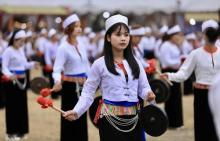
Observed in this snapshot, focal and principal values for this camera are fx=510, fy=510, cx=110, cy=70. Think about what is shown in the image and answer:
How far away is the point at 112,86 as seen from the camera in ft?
14.4

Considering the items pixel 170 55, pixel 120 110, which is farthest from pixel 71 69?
pixel 170 55

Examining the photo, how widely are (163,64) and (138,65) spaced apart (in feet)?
16.4

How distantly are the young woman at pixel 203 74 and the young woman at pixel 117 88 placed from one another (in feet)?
5.50

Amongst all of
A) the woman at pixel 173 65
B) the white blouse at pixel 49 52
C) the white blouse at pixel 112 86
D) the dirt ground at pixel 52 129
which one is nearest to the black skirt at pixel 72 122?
the dirt ground at pixel 52 129

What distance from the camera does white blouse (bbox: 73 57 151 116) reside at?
14.4ft

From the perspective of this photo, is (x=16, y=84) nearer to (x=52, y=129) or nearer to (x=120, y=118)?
(x=52, y=129)

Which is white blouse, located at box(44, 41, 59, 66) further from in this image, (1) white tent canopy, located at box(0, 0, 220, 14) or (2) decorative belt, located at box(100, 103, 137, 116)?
(1) white tent canopy, located at box(0, 0, 220, 14)

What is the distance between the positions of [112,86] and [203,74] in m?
1.98

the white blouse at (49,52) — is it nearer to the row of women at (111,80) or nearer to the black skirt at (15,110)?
the row of women at (111,80)

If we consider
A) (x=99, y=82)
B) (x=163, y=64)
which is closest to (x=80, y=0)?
(x=163, y=64)

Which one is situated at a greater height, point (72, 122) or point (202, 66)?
point (202, 66)

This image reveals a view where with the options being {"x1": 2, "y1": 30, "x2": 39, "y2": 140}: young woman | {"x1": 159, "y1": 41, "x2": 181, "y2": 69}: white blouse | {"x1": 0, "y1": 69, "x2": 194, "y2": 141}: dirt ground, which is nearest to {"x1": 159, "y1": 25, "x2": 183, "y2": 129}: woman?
{"x1": 159, "y1": 41, "x2": 181, "y2": 69}: white blouse

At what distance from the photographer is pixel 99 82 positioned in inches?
178

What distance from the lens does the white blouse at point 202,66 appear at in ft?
19.6
